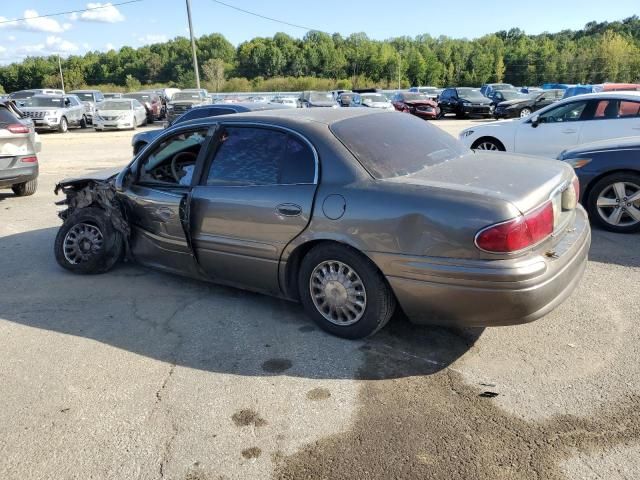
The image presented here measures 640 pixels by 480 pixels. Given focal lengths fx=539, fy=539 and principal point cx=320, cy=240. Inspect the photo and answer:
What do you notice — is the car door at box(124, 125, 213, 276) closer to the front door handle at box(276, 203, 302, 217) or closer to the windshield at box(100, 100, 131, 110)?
the front door handle at box(276, 203, 302, 217)

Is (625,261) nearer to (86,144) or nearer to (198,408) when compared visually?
(198,408)

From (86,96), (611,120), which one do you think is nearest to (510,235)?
(611,120)

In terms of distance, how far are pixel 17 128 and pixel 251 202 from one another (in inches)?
255

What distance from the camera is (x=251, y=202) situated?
3.98 metres

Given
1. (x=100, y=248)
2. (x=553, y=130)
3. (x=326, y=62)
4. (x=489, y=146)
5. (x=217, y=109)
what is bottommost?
(x=100, y=248)

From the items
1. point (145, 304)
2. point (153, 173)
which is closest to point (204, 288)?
point (145, 304)

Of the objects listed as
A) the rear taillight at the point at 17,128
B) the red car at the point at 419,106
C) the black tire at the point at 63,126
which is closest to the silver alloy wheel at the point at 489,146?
the rear taillight at the point at 17,128

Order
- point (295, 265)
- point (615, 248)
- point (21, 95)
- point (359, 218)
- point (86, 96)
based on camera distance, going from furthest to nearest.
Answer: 1. point (86, 96)
2. point (21, 95)
3. point (615, 248)
4. point (295, 265)
5. point (359, 218)

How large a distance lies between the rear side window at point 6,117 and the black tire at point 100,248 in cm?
436

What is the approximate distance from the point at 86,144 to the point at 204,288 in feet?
53.6

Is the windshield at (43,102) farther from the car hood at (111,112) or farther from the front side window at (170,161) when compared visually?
the front side window at (170,161)

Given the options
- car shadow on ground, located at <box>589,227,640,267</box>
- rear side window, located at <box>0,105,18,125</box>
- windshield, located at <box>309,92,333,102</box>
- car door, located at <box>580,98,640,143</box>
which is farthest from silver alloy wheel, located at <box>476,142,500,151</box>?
windshield, located at <box>309,92,333,102</box>

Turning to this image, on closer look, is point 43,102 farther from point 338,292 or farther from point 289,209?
point 338,292

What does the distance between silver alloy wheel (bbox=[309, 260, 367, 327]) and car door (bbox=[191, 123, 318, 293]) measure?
13.0 inches
